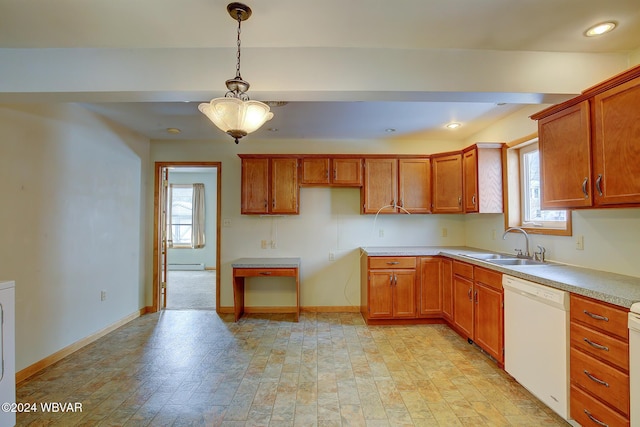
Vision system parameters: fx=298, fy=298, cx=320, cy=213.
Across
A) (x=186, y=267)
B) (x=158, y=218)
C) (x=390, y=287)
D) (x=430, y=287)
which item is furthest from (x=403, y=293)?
(x=186, y=267)

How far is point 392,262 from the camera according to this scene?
3.61 meters

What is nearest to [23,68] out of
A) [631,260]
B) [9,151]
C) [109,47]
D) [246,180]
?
[109,47]

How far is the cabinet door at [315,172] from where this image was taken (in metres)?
3.96

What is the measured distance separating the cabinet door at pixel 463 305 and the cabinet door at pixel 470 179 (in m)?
0.88

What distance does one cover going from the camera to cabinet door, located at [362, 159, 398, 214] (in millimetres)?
3982

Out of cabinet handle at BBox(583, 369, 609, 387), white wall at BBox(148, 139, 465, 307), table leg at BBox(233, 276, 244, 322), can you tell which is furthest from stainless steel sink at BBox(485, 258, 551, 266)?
table leg at BBox(233, 276, 244, 322)

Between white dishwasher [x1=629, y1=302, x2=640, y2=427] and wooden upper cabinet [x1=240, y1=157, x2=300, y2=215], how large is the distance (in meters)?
3.15

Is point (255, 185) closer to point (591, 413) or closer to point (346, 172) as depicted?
point (346, 172)

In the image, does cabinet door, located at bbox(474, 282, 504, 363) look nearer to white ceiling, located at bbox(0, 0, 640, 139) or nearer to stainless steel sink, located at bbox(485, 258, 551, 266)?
stainless steel sink, located at bbox(485, 258, 551, 266)

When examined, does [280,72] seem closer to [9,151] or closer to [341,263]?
[9,151]

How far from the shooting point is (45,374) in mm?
2520

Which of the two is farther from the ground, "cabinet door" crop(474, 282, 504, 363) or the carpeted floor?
"cabinet door" crop(474, 282, 504, 363)

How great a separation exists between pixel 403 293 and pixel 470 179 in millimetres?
1583

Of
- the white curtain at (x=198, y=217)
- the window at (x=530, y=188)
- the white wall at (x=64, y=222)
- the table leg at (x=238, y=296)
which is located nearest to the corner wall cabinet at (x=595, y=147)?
the window at (x=530, y=188)
